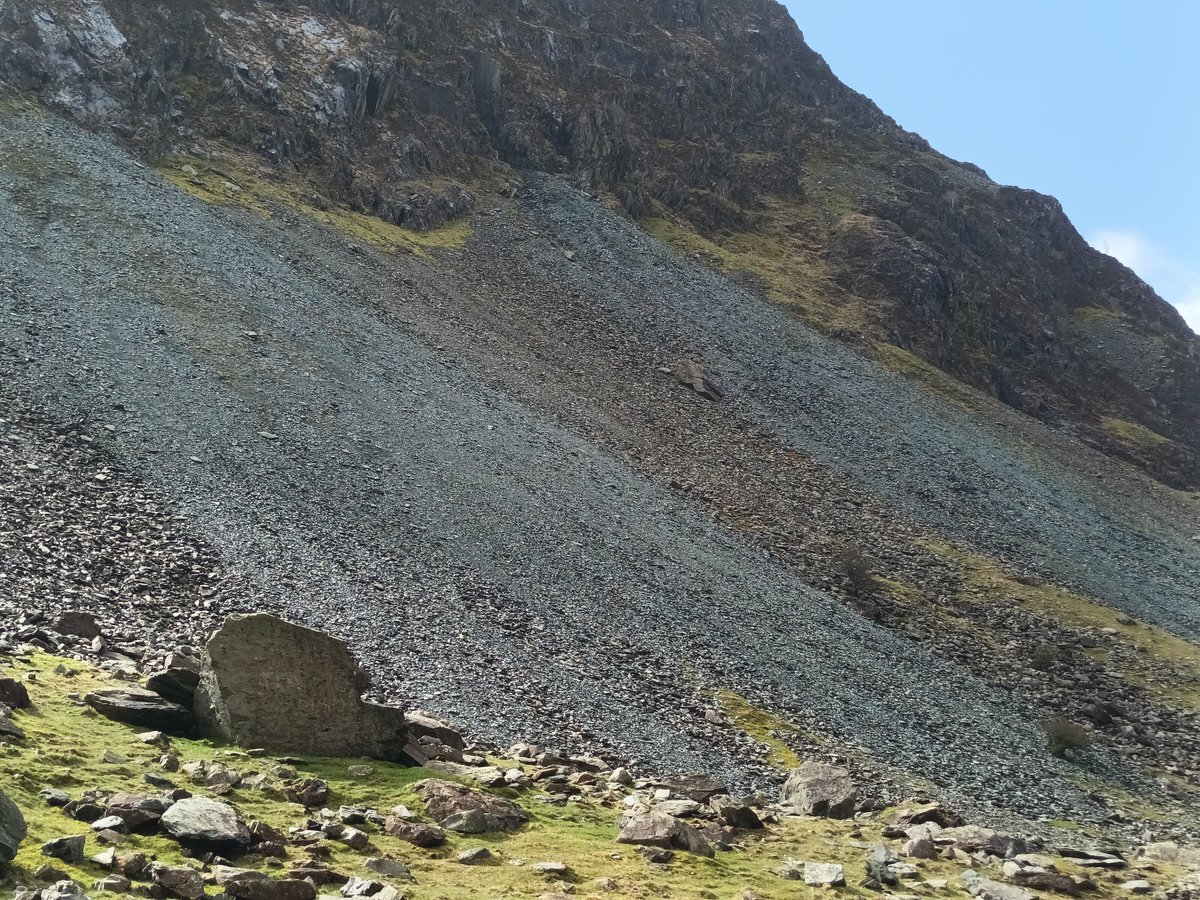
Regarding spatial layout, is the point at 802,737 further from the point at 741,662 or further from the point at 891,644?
the point at 891,644

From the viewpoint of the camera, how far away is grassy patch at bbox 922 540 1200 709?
39.8 metres

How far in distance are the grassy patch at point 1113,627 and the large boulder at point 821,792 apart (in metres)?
24.0

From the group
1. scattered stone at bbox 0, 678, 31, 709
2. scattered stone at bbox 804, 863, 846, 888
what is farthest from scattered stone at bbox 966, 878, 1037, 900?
scattered stone at bbox 0, 678, 31, 709

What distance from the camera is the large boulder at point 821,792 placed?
19.9 meters

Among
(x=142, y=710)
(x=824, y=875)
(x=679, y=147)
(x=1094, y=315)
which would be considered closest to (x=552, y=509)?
(x=142, y=710)

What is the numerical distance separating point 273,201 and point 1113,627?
1923 inches

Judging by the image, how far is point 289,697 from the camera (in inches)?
605

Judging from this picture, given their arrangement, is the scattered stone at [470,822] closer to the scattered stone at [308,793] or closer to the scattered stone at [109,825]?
the scattered stone at [308,793]

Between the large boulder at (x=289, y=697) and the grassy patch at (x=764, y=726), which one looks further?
the grassy patch at (x=764, y=726)

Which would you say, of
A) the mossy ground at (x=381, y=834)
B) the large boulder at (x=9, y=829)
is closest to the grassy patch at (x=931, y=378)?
the mossy ground at (x=381, y=834)

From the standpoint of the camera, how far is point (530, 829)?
1392 cm

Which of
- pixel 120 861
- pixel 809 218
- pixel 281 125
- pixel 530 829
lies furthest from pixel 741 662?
pixel 809 218

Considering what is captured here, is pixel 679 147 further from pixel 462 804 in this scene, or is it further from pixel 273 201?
pixel 462 804

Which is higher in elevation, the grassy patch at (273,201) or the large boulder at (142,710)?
the grassy patch at (273,201)
